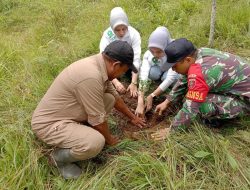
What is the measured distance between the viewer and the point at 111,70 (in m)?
2.75

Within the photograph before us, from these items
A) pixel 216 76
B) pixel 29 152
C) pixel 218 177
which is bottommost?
pixel 218 177

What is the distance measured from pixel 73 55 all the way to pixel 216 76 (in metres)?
2.23

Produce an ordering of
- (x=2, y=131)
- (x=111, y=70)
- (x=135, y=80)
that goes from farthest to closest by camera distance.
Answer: (x=135, y=80), (x=2, y=131), (x=111, y=70)

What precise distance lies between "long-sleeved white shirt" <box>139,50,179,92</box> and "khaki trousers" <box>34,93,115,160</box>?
1.08 m

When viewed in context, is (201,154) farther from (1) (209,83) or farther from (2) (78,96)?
(2) (78,96)

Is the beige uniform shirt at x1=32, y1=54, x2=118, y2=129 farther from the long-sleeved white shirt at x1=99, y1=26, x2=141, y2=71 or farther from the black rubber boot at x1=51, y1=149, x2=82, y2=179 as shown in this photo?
the long-sleeved white shirt at x1=99, y1=26, x2=141, y2=71

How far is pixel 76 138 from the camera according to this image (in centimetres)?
277

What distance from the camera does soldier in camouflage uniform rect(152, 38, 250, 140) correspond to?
2764 millimetres

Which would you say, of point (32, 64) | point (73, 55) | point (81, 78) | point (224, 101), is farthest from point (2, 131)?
point (224, 101)

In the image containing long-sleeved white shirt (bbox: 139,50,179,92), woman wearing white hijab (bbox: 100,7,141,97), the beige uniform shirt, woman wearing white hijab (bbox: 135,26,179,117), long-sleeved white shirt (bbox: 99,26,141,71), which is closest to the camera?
the beige uniform shirt

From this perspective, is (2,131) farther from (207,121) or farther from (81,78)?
(207,121)

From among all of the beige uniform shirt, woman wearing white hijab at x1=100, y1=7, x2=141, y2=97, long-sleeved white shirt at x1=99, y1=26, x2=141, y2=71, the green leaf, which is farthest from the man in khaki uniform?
long-sleeved white shirt at x1=99, y1=26, x2=141, y2=71

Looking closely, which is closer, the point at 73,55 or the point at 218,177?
the point at 218,177

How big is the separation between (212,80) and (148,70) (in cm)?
119
